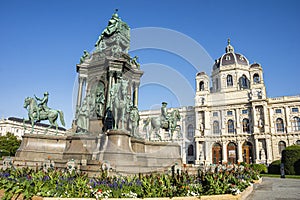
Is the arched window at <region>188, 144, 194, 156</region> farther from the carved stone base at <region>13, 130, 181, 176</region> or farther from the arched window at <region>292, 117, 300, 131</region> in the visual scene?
the carved stone base at <region>13, 130, 181, 176</region>

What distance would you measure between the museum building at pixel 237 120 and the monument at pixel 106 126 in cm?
4799

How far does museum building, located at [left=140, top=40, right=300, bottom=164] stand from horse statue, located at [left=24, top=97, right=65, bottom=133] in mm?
50593

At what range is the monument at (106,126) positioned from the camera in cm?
1327

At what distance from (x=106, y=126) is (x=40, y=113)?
206 inches

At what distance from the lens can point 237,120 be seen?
62.8 meters

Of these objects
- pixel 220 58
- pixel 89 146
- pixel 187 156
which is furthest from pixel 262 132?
pixel 89 146

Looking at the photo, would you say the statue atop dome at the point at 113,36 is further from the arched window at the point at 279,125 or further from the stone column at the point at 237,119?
the arched window at the point at 279,125

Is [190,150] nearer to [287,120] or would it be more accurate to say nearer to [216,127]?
[216,127]

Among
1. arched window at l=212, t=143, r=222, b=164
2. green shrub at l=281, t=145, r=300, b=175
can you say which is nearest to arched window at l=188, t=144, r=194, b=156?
arched window at l=212, t=143, r=222, b=164

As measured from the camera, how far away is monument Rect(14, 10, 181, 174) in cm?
1327

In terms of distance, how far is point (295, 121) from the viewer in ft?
192

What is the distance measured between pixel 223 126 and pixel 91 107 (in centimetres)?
5372

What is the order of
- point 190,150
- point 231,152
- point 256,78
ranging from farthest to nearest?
point 190,150
point 256,78
point 231,152

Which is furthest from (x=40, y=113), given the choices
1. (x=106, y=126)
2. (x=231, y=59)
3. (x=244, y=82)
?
(x=231, y=59)
